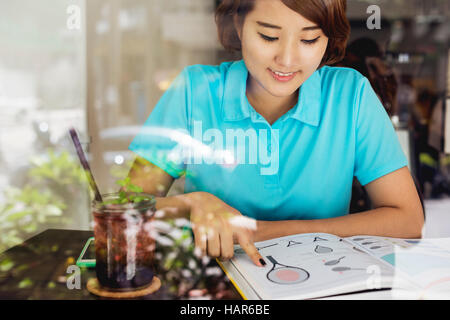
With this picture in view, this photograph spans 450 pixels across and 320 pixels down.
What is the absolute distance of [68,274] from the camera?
0.56 m

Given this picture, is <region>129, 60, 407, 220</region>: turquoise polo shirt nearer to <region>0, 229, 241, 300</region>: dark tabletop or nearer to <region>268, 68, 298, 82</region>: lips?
<region>268, 68, 298, 82</region>: lips

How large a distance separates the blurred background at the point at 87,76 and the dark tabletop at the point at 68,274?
0.15 metres

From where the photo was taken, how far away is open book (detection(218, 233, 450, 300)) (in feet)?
1.59

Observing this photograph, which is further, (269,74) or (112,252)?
(269,74)

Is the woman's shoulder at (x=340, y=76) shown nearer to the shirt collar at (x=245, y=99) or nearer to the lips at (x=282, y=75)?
the shirt collar at (x=245, y=99)

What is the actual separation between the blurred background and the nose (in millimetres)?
163

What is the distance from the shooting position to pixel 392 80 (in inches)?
49.9

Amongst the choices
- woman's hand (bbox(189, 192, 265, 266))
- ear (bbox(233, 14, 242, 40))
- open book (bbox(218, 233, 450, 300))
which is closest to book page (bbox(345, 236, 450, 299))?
open book (bbox(218, 233, 450, 300))

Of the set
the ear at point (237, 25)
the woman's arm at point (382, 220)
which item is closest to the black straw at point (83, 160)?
the woman's arm at point (382, 220)

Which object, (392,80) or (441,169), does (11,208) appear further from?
(441,169)

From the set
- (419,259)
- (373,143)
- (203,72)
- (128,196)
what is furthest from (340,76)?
(128,196)

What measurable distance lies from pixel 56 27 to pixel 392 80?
0.95 m
